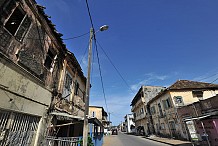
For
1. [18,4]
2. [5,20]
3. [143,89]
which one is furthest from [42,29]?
[143,89]

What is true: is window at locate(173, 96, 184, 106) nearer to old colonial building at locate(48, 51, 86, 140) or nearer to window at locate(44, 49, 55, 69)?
old colonial building at locate(48, 51, 86, 140)

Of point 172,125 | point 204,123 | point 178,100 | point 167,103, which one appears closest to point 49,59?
point 204,123

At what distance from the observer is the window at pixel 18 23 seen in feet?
16.9

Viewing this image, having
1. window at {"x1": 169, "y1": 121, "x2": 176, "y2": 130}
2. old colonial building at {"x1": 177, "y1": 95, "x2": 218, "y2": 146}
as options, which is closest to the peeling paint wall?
old colonial building at {"x1": 177, "y1": 95, "x2": 218, "y2": 146}

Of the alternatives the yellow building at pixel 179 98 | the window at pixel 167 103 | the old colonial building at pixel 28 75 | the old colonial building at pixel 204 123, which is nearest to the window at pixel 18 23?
the old colonial building at pixel 28 75

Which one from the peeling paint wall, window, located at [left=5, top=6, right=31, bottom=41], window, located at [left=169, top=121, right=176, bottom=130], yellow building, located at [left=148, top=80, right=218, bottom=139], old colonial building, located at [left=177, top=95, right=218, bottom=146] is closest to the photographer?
the peeling paint wall

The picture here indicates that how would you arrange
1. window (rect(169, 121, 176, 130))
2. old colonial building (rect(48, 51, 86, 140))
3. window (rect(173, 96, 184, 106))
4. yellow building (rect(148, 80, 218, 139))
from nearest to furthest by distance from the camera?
old colonial building (rect(48, 51, 86, 140)) < yellow building (rect(148, 80, 218, 139)) < window (rect(173, 96, 184, 106)) < window (rect(169, 121, 176, 130))

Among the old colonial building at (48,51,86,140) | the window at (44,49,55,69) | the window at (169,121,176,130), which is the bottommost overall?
the window at (169,121,176,130)

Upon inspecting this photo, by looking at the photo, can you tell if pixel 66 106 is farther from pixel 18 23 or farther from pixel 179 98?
pixel 179 98

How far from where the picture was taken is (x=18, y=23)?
5434 millimetres

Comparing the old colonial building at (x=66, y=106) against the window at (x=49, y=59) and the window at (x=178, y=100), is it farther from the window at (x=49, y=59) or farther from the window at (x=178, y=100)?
the window at (x=178, y=100)

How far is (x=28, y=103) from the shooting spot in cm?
531

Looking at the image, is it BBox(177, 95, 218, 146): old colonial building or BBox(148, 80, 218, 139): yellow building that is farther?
BBox(148, 80, 218, 139): yellow building

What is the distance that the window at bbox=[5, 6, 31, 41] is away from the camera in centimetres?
516
